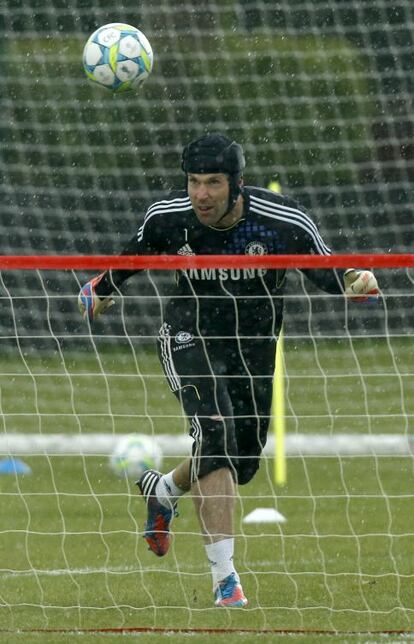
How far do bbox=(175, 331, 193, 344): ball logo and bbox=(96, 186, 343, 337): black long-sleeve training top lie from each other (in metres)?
0.03

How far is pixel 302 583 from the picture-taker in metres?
6.78

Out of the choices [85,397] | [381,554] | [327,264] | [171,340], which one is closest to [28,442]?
[85,397]

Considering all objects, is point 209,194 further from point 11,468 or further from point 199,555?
point 11,468

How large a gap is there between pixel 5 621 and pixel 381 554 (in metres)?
2.26

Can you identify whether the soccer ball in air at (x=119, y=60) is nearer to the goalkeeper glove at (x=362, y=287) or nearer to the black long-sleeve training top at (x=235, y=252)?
the black long-sleeve training top at (x=235, y=252)

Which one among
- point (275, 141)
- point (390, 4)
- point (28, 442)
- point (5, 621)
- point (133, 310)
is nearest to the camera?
point (5, 621)

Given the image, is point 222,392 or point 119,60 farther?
point 119,60

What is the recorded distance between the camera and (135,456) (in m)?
10.0

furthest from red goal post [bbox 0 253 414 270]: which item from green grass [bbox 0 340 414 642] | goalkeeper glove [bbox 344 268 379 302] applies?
green grass [bbox 0 340 414 642]

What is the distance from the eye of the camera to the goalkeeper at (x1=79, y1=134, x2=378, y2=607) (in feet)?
20.1

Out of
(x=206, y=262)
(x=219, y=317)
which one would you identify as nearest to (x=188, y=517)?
(x=219, y=317)

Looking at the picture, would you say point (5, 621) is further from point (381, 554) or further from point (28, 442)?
point (28, 442)

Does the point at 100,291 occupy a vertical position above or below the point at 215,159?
below

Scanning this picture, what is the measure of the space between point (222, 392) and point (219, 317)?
1.12 ft
